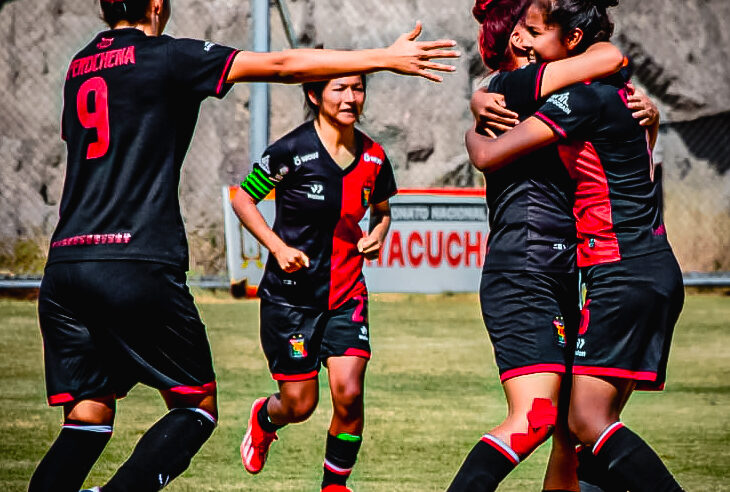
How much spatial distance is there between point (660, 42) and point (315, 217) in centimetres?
1003

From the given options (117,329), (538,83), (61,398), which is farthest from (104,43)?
(538,83)

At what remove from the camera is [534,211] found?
12.6ft

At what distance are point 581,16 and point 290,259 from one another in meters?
1.72

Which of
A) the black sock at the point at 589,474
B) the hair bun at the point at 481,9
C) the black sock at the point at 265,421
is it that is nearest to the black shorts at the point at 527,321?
the black sock at the point at 589,474

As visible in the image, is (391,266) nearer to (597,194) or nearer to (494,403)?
(494,403)

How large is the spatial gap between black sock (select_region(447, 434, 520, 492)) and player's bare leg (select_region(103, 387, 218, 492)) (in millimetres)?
777

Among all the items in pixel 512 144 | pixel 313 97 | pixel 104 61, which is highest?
pixel 104 61

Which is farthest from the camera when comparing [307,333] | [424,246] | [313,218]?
[424,246]

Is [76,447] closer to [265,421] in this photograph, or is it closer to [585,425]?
[585,425]

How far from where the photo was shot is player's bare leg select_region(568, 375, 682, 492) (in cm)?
363

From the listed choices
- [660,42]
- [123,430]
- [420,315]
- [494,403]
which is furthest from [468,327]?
[660,42]

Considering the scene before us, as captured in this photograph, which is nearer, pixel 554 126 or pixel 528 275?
pixel 554 126

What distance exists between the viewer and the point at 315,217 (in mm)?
5258

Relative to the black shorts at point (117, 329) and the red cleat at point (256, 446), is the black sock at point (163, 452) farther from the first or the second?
the red cleat at point (256, 446)
